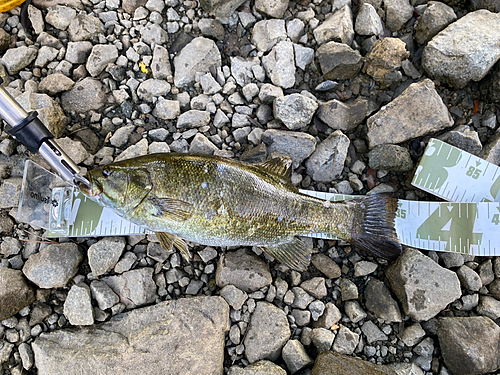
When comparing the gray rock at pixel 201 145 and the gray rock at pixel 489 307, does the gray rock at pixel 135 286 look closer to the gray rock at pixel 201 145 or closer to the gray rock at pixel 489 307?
the gray rock at pixel 201 145

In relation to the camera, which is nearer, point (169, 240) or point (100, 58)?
point (169, 240)

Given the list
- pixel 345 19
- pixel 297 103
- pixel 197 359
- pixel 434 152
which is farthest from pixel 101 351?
pixel 345 19

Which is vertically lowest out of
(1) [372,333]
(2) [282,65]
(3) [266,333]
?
(1) [372,333]

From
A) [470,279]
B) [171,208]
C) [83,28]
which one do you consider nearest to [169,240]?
[171,208]

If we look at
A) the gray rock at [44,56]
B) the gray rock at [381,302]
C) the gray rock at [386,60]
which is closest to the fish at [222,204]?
the gray rock at [381,302]

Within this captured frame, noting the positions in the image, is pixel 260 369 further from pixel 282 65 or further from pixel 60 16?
pixel 60 16

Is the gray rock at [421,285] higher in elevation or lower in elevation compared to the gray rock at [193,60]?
lower

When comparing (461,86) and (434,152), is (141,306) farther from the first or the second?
(461,86)

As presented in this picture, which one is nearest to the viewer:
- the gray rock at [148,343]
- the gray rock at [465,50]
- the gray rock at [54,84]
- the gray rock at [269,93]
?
the gray rock at [148,343]
